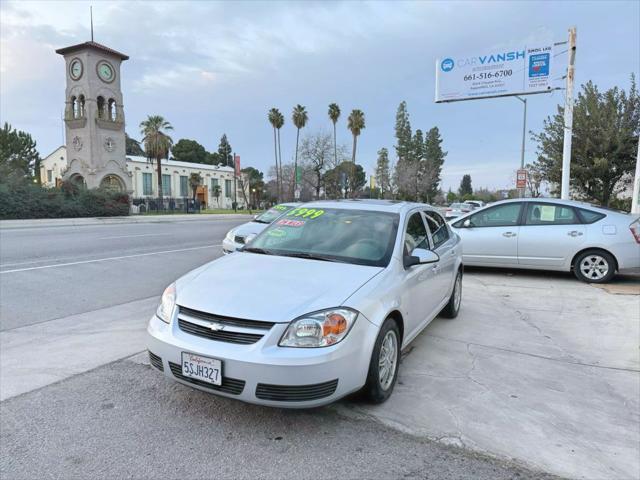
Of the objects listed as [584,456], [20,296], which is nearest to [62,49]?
[20,296]

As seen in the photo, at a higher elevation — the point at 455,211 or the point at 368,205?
the point at 368,205

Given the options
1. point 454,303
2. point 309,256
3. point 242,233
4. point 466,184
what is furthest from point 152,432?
point 466,184

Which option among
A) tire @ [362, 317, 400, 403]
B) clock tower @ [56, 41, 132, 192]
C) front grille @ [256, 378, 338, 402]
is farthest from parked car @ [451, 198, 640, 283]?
clock tower @ [56, 41, 132, 192]

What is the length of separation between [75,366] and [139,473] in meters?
1.97

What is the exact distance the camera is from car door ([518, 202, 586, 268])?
831 centimetres

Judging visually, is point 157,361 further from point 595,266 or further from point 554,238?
point 595,266

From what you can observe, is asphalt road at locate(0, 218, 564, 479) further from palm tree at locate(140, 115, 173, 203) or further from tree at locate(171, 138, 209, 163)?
tree at locate(171, 138, 209, 163)

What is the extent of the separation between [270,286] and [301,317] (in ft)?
1.50

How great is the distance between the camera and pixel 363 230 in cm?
419

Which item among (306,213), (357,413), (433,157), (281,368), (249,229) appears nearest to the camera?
(281,368)

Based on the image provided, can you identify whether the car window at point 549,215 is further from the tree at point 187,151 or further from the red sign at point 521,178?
the tree at point 187,151

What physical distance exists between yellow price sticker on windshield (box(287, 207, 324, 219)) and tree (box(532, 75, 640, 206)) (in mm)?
15263

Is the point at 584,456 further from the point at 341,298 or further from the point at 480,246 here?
the point at 480,246

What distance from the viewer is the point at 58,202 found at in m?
30.2
